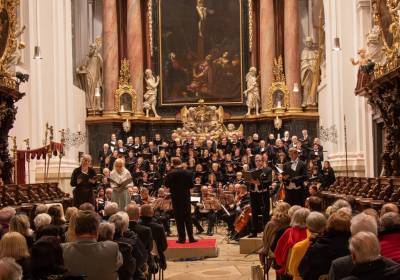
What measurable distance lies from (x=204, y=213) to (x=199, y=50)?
11.0 meters

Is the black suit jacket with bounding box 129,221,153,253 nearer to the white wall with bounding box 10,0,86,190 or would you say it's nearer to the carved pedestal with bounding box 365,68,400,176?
the carved pedestal with bounding box 365,68,400,176

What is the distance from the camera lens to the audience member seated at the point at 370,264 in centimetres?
411

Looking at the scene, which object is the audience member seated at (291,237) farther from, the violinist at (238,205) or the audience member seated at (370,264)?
the violinist at (238,205)

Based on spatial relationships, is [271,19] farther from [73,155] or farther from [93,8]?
[73,155]

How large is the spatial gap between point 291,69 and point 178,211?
13591mm

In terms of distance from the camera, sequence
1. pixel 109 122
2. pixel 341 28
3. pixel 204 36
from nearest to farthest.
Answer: pixel 341 28
pixel 109 122
pixel 204 36

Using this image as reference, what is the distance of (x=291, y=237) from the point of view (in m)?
6.86

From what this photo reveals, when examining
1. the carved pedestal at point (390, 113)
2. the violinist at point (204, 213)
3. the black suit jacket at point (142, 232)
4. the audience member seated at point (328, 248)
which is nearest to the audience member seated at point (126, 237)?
the black suit jacket at point (142, 232)

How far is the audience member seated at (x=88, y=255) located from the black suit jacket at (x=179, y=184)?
703cm

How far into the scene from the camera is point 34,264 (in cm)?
486

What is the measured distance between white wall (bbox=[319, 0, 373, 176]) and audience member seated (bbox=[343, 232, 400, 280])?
13.8 meters

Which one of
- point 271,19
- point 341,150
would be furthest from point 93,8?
point 341,150

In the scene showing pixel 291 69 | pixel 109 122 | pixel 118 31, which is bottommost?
pixel 109 122

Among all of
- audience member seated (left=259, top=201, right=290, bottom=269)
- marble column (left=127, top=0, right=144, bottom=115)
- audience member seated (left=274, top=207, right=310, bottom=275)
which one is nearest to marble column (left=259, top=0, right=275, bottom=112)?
marble column (left=127, top=0, right=144, bottom=115)
